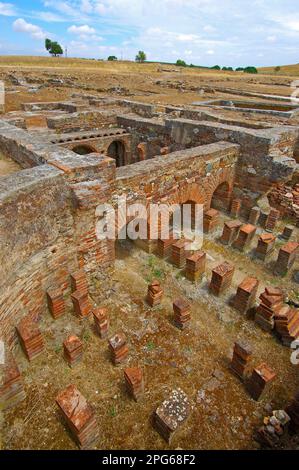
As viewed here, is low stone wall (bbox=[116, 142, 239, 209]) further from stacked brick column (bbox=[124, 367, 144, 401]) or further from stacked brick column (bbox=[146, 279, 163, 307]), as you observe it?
stacked brick column (bbox=[124, 367, 144, 401])

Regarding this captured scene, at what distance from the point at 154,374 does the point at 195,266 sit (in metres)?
2.28

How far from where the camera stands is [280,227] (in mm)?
7648

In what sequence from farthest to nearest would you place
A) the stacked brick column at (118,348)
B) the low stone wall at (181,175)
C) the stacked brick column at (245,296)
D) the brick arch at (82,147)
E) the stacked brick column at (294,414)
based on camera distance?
1. the brick arch at (82,147)
2. the low stone wall at (181,175)
3. the stacked brick column at (245,296)
4. the stacked brick column at (118,348)
5. the stacked brick column at (294,414)

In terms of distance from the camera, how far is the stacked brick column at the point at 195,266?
574cm

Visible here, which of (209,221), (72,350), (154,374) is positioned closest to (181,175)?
(209,221)

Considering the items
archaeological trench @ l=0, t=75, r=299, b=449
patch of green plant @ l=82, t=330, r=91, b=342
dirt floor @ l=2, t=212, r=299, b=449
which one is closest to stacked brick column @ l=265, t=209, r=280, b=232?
archaeological trench @ l=0, t=75, r=299, b=449

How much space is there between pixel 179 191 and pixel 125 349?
3.83m

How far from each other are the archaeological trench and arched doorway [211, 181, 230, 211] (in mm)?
854

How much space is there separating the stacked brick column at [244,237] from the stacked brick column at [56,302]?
4.27 meters

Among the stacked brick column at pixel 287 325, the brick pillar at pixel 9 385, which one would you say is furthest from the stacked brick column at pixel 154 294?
the brick pillar at pixel 9 385

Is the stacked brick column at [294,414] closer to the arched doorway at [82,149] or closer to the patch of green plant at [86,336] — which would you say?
the patch of green plant at [86,336]

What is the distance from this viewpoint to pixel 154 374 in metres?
4.15

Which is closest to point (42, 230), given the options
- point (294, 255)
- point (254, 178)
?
point (294, 255)

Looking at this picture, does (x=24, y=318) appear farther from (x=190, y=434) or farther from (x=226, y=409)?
(x=226, y=409)
